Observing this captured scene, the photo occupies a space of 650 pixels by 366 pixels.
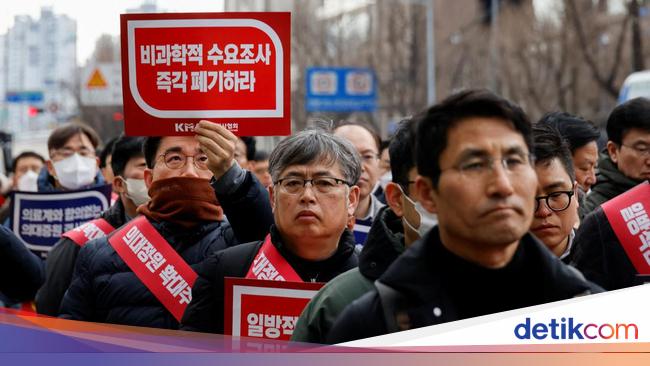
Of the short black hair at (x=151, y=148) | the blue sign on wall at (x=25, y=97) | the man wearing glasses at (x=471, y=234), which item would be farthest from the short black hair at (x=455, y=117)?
the blue sign on wall at (x=25, y=97)

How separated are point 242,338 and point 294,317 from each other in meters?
0.39

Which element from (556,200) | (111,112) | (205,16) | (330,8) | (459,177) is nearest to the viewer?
(459,177)

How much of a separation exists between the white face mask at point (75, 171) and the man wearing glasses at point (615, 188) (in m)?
3.72

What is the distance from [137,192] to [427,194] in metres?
3.63

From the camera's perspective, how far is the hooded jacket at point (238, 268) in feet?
13.7

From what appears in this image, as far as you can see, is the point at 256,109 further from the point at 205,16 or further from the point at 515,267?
the point at 515,267

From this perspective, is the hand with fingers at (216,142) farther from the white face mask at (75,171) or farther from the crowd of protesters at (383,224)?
the white face mask at (75,171)

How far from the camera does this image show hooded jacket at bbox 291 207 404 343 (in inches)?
122

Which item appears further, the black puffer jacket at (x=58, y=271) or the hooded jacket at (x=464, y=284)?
the black puffer jacket at (x=58, y=271)

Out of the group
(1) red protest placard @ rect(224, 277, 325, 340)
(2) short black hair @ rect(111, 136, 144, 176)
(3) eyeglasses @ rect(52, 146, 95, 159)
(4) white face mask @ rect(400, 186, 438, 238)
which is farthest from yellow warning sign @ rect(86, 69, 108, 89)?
(4) white face mask @ rect(400, 186, 438, 238)

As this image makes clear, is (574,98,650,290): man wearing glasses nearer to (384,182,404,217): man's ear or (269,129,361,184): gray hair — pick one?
(384,182,404,217): man's ear

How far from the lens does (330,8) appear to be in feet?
118

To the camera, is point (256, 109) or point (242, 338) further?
point (256, 109)

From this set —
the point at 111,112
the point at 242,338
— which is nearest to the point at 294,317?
the point at 242,338
